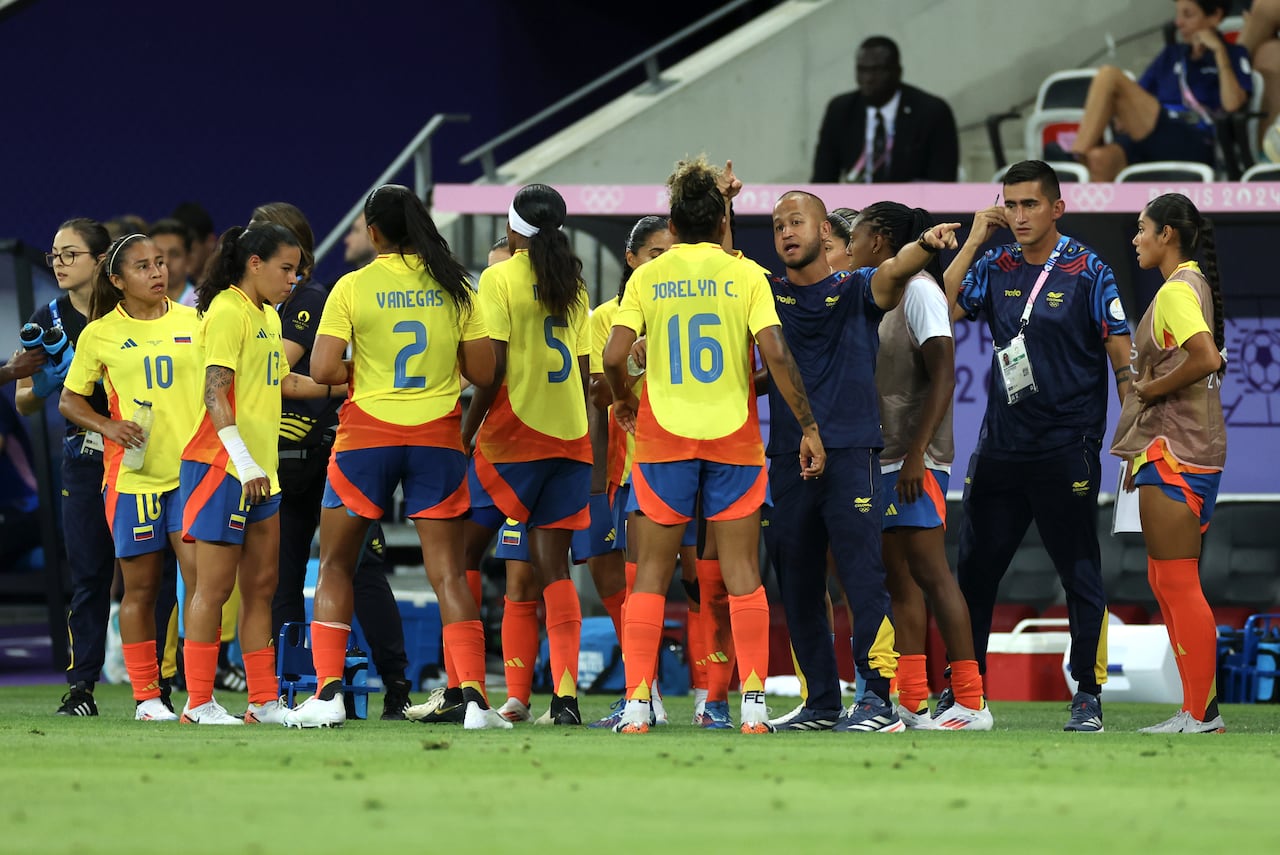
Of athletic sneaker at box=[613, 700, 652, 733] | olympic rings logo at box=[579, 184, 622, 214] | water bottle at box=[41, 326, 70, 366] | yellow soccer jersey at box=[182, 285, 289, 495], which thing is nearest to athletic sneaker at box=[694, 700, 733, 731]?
athletic sneaker at box=[613, 700, 652, 733]

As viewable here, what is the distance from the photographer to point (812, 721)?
711 centimetres

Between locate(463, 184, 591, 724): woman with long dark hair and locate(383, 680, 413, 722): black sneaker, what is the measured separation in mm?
888

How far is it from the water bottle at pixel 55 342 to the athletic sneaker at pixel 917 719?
157 inches

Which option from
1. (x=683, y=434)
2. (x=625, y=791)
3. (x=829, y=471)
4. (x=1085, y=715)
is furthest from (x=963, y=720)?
(x=625, y=791)

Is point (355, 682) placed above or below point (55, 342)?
below

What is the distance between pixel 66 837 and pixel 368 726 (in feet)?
10.8

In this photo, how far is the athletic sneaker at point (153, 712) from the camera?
7832 millimetres

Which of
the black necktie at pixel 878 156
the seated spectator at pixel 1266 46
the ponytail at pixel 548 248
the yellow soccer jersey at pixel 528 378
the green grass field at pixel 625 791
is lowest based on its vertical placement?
the green grass field at pixel 625 791

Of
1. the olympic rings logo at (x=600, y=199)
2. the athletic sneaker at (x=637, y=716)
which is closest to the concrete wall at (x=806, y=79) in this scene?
the olympic rings logo at (x=600, y=199)

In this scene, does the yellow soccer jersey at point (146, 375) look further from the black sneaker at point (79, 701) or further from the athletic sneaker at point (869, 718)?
the athletic sneaker at point (869, 718)

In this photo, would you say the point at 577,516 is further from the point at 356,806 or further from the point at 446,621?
the point at 356,806

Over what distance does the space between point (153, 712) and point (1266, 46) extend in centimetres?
1004

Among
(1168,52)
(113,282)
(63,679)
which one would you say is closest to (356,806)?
(113,282)

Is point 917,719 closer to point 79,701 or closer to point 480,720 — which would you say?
point 480,720
